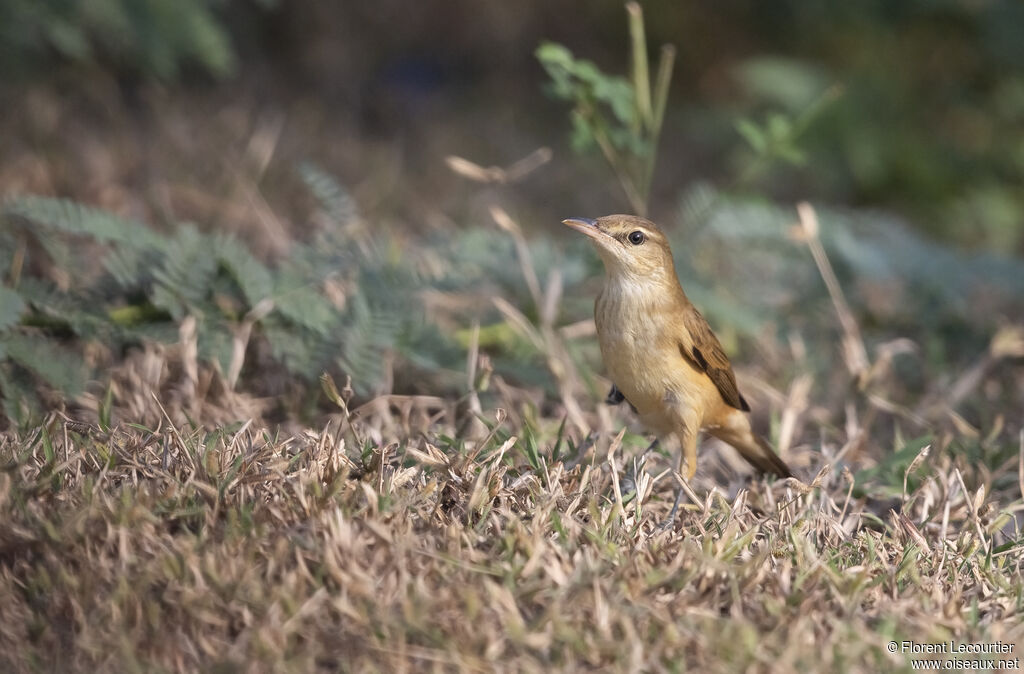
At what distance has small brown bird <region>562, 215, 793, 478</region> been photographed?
3.79 m

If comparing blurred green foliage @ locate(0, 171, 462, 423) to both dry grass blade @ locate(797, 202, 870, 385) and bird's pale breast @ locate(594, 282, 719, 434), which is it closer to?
bird's pale breast @ locate(594, 282, 719, 434)

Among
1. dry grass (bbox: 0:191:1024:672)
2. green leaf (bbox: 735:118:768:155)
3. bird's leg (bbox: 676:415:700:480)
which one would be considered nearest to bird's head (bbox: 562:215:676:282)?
bird's leg (bbox: 676:415:700:480)

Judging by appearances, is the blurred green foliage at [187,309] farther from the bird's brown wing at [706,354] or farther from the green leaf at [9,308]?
the bird's brown wing at [706,354]

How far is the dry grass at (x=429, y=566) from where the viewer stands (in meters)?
2.67

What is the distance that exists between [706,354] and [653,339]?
0.24 meters

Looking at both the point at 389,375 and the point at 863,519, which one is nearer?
the point at 863,519

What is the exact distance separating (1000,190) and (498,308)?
A: 13.8ft

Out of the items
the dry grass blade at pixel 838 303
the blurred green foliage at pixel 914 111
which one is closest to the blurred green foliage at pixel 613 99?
the dry grass blade at pixel 838 303

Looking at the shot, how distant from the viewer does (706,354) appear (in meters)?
3.92

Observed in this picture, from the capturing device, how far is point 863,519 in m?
3.90

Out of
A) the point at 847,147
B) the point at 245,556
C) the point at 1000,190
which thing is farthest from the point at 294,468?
the point at 1000,190

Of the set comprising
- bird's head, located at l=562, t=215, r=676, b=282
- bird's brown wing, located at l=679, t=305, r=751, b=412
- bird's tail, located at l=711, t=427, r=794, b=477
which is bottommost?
bird's tail, located at l=711, t=427, r=794, b=477

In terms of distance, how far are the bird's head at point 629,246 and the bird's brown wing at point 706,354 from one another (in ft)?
0.63

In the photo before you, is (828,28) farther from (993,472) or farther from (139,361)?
(139,361)
